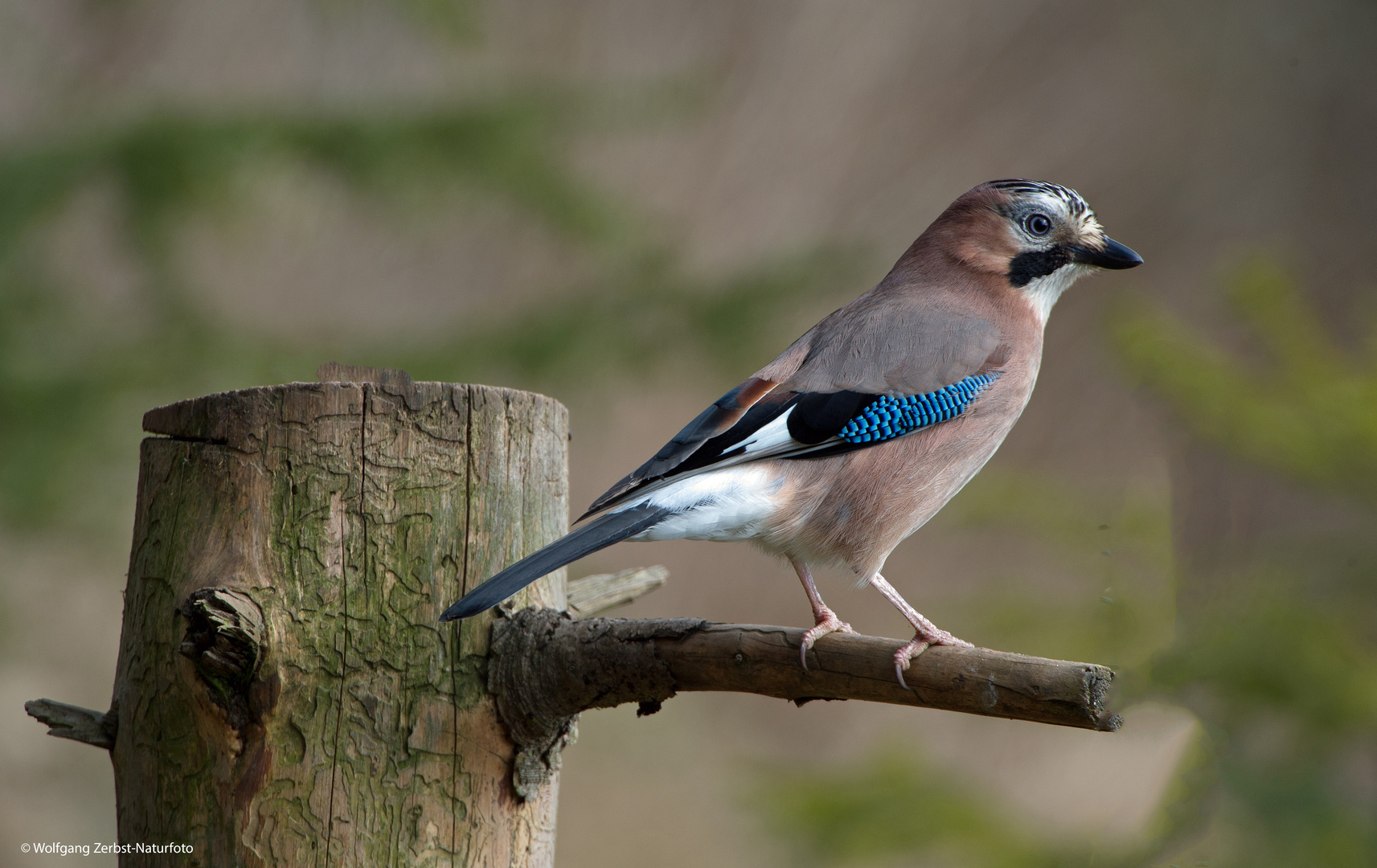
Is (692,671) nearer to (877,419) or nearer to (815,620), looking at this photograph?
(815,620)

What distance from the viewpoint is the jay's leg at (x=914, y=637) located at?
1991mm

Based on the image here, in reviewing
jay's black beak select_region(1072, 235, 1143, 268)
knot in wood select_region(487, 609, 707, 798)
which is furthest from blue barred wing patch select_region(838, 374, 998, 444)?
knot in wood select_region(487, 609, 707, 798)

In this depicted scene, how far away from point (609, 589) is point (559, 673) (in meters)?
0.69

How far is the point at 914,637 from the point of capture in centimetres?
233

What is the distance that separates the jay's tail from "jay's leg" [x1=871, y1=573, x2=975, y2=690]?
598mm

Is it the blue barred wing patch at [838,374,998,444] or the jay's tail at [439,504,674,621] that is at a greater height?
the blue barred wing patch at [838,374,998,444]

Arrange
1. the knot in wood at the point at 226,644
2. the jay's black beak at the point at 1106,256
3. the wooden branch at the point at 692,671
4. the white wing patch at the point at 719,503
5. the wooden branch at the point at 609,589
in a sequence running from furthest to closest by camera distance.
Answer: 1. the jay's black beak at the point at 1106,256
2. the wooden branch at the point at 609,589
3. the white wing patch at the point at 719,503
4. the knot in wood at the point at 226,644
5. the wooden branch at the point at 692,671

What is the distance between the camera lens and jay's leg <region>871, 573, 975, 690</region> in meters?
1.99

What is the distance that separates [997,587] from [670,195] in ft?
15.7

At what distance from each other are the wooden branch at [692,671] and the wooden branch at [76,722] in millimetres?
809

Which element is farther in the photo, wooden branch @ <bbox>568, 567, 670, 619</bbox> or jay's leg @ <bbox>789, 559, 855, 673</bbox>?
wooden branch @ <bbox>568, 567, 670, 619</bbox>

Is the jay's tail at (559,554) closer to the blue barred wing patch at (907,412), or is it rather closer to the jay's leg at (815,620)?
the jay's leg at (815,620)

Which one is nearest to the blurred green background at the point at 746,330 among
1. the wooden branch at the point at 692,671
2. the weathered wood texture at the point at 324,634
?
the wooden branch at the point at 692,671

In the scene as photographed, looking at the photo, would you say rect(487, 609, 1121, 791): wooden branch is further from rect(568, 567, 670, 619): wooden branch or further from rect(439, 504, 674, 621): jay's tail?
rect(568, 567, 670, 619): wooden branch
